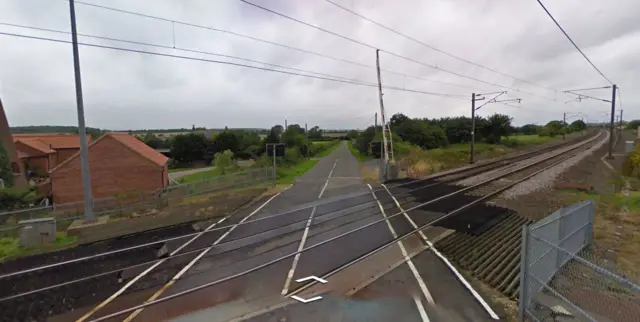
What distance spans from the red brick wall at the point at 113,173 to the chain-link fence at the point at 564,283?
2701cm

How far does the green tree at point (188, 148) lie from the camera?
86.9 m

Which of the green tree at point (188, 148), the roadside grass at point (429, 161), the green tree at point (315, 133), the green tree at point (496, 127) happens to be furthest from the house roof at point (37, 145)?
the green tree at point (315, 133)

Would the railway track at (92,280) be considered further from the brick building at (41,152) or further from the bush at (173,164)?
the bush at (173,164)

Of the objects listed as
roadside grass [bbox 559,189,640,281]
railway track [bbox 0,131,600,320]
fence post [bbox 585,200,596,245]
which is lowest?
roadside grass [bbox 559,189,640,281]

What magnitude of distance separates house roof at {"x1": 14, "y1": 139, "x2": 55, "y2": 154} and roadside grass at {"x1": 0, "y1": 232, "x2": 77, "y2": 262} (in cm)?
5421

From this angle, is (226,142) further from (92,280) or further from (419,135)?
(92,280)

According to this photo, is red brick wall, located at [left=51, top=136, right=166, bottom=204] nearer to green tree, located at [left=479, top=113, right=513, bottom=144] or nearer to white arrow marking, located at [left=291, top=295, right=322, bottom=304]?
white arrow marking, located at [left=291, top=295, right=322, bottom=304]

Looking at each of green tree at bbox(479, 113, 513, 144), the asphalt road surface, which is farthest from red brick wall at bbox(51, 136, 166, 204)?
green tree at bbox(479, 113, 513, 144)

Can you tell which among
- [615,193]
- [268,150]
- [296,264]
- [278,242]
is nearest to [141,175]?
[268,150]

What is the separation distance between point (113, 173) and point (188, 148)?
205ft

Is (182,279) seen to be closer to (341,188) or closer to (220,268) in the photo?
(220,268)

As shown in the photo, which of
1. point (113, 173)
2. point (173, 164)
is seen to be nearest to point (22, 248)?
point (113, 173)

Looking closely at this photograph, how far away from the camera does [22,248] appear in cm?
1010

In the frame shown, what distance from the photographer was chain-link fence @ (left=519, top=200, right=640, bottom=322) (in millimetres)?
5801
